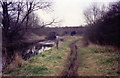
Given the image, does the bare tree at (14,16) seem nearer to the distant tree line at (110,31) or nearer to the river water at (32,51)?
the river water at (32,51)

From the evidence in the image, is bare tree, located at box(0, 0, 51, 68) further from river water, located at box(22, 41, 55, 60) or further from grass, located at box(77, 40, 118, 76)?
grass, located at box(77, 40, 118, 76)

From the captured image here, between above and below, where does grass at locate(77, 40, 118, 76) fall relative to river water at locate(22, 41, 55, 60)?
above

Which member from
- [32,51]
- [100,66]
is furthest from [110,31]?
[32,51]

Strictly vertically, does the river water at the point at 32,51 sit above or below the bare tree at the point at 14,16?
below

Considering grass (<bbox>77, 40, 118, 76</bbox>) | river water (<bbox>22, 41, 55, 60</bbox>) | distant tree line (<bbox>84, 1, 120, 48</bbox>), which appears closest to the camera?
grass (<bbox>77, 40, 118, 76</bbox>)

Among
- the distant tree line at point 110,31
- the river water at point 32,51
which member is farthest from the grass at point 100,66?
the river water at point 32,51

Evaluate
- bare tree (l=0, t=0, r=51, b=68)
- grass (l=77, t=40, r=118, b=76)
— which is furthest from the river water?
grass (l=77, t=40, r=118, b=76)

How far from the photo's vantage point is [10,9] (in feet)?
56.2

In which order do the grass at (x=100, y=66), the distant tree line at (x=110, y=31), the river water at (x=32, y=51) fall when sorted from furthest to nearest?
1. the river water at (x=32, y=51)
2. the distant tree line at (x=110, y=31)
3. the grass at (x=100, y=66)

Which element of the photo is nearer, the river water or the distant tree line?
the distant tree line

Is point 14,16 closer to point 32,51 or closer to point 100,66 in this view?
point 32,51

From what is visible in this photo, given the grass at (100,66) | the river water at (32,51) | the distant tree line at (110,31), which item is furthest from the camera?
the river water at (32,51)

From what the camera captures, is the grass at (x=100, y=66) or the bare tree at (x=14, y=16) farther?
the bare tree at (x=14, y=16)

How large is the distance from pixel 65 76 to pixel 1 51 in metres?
11.2
